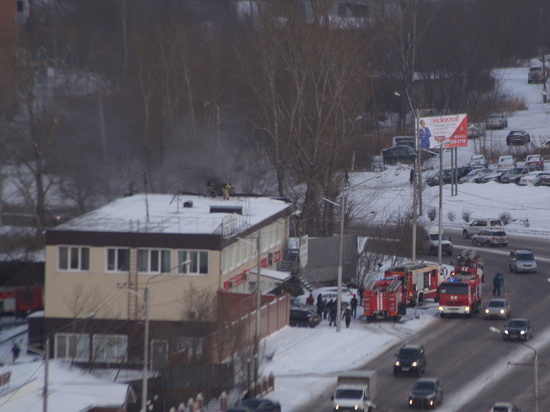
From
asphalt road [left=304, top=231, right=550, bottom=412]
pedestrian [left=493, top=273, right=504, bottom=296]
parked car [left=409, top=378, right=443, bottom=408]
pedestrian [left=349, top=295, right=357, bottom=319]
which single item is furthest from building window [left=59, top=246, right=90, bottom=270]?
pedestrian [left=493, top=273, right=504, bottom=296]

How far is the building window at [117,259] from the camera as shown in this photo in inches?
1533

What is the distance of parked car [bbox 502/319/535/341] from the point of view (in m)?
35.8

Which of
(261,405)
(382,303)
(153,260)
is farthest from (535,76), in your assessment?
(261,405)

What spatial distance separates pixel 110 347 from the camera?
124 ft

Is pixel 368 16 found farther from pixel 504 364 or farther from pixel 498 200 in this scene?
pixel 504 364

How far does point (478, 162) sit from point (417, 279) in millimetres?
31371

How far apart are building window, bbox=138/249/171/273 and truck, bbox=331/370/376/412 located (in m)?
11.2

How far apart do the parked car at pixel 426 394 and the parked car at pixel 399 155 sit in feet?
143

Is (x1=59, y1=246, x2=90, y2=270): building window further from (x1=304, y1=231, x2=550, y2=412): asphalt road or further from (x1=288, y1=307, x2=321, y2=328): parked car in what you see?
(x1=304, y1=231, x2=550, y2=412): asphalt road

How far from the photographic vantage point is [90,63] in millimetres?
70750

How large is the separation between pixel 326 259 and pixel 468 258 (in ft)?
20.7

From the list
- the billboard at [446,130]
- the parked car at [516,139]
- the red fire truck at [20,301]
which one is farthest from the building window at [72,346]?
the parked car at [516,139]

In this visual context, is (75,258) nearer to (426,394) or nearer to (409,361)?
(409,361)

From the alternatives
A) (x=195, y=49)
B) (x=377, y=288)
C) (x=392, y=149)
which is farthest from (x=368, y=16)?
(x=377, y=288)
